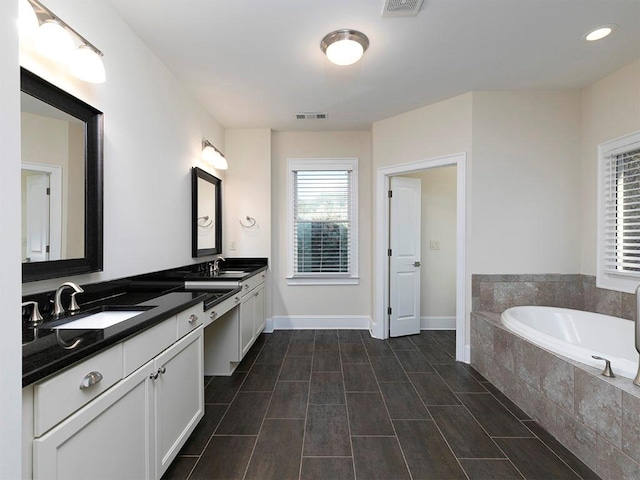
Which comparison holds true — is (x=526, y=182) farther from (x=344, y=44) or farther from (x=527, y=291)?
(x=344, y=44)

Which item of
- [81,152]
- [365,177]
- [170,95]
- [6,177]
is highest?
[170,95]

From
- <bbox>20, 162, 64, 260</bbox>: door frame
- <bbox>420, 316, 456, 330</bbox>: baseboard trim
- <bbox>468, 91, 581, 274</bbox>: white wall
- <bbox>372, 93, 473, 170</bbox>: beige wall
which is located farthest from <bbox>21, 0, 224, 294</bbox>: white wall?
<bbox>420, 316, 456, 330</bbox>: baseboard trim

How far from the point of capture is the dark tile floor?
5.33 ft

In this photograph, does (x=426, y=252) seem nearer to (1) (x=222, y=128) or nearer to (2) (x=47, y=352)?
(1) (x=222, y=128)

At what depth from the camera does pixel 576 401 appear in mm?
1726

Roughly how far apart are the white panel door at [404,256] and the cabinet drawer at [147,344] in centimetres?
280

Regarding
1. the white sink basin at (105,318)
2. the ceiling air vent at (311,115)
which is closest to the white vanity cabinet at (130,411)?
the white sink basin at (105,318)

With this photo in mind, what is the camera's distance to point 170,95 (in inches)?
101

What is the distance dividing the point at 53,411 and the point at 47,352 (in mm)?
171

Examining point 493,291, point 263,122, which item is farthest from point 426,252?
point 263,122

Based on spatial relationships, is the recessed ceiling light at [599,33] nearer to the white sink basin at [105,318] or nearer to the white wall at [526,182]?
the white wall at [526,182]

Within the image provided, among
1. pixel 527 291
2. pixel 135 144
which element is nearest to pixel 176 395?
pixel 135 144

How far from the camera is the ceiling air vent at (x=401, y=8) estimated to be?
1.80 metres

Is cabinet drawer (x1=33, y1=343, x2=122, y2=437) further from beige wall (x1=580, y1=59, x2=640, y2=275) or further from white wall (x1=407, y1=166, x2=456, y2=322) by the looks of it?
beige wall (x1=580, y1=59, x2=640, y2=275)
